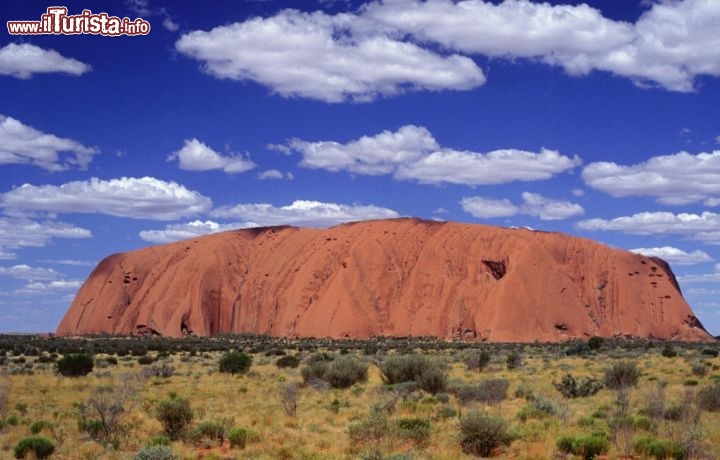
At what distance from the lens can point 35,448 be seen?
1411cm

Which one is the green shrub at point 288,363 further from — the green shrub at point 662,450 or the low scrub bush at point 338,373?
the green shrub at point 662,450

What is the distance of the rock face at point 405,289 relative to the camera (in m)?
90.9

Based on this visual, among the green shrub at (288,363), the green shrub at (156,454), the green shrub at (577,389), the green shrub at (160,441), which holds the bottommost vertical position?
the green shrub at (288,363)

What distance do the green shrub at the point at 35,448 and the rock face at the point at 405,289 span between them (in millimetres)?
74866

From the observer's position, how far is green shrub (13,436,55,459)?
1404cm

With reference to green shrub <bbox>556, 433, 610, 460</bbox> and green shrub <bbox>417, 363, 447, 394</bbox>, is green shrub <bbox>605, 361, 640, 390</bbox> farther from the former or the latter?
green shrub <bbox>556, 433, 610, 460</bbox>

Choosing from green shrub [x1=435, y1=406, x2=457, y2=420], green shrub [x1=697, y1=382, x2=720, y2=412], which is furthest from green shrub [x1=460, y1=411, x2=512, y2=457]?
green shrub [x1=697, y1=382, x2=720, y2=412]

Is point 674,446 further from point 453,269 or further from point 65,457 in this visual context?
point 453,269

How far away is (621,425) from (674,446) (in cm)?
207

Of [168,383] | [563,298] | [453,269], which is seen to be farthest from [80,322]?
[168,383]

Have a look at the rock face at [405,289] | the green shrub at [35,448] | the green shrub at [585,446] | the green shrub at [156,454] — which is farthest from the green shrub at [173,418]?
the rock face at [405,289]

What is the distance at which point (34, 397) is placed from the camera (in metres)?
23.7

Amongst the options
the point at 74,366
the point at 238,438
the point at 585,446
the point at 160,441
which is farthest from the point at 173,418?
the point at 74,366

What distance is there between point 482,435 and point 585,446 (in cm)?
198
